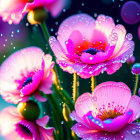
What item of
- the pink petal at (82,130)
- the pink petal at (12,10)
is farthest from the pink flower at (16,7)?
the pink petal at (82,130)

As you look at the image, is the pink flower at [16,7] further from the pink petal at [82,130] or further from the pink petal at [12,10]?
the pink petal at [82,130]

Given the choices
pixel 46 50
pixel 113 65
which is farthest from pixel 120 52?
pixel 46 50

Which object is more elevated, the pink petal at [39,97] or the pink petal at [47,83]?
the pink petal at [47,83]

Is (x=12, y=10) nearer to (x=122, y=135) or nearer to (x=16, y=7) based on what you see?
(x=16, y=7)

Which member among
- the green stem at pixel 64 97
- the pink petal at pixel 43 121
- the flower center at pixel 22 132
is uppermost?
the green stem at pixel 64 97

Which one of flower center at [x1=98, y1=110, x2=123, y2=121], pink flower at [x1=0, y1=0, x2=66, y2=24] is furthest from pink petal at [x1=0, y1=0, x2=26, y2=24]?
flower center at [x1=98, y1=110, x2=123, y2=121]

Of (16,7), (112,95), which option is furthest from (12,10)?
(112,95)
